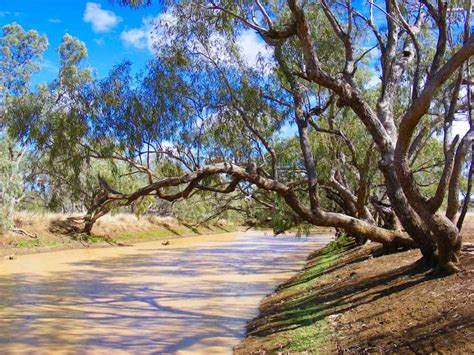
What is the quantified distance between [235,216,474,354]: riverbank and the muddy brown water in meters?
0.71

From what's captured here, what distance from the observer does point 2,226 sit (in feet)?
63.2

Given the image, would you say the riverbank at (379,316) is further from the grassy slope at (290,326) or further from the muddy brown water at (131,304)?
the muddy brown water at (131,304)

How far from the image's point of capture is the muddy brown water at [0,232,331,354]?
5.95 m

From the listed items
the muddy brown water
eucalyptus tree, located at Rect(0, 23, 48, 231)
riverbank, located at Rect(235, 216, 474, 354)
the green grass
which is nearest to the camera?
riverbank, located at Rect(235, 216, 474, 354)

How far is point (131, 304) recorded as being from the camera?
8570 millimetres

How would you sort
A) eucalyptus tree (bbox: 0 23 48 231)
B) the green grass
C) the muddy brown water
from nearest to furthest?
the green grass < the muddy brown water < eucalyptus tree (bbox: 0 23 48 231)

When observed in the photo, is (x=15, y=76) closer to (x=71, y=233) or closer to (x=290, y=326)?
(x=71, y=233)

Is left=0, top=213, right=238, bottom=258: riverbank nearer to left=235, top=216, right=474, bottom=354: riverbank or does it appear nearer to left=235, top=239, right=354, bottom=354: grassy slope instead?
left=235, top=239, right=354, bottom=354: grassy slope

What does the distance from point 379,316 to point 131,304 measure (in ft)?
17.1

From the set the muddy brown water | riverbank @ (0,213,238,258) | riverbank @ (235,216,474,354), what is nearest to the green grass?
riverbank @ (235,216,474,354)

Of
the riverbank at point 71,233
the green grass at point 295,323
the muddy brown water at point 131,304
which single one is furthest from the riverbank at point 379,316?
the riverbank at point 71,233

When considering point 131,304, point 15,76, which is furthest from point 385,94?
point 15,76

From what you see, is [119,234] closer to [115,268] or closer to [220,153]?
[115,268]

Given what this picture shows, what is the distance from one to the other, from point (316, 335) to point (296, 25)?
3.26 metres
